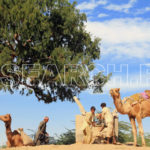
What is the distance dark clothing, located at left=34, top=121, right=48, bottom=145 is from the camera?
53.7 feet

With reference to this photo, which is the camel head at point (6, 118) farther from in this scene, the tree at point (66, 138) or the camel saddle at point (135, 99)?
the tree at point (66, 138)

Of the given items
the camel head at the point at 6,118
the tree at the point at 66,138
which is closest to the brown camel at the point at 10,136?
the camel head at the point at 6,118

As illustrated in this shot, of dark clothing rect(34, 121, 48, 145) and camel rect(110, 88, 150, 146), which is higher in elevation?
camel rect(110, 88, 150, 146)

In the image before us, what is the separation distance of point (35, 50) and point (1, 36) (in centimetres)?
236

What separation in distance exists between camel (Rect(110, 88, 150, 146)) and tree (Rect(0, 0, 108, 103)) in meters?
5.32

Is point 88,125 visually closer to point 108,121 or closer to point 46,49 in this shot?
point 108,121

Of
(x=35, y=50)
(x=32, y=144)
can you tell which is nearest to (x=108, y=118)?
(x=32, y=144)

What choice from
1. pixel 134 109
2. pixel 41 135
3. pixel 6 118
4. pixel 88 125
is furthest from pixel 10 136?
pixel 134 109

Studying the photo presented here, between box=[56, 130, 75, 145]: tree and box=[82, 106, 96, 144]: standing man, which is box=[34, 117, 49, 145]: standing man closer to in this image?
box=[82, 106, 96, 144]: standing man

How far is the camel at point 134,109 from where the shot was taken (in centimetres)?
1533

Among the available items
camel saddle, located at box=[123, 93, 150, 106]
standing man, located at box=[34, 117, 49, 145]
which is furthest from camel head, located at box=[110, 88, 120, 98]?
standing man, located at box=[34, 117, 49, 145]

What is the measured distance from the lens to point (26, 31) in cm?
2045

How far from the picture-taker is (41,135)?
54.3 feet

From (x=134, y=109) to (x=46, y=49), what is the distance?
826cm
